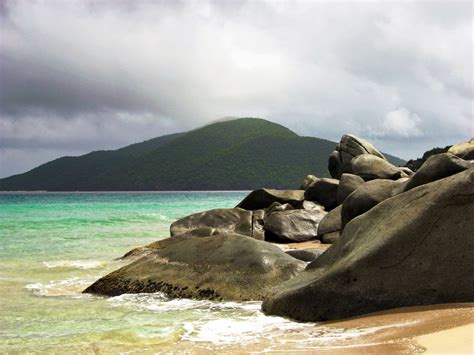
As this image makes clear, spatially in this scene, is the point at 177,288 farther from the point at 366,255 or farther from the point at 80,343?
the point at 366,255

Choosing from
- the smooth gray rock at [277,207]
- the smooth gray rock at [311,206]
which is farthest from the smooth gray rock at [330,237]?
the smooth gray rock at [277,207]

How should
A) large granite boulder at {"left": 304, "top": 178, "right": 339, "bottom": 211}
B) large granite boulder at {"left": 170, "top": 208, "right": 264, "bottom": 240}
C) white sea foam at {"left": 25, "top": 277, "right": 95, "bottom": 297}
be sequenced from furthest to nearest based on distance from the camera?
large granite boulder at {"left": 304, "top": 178, "right": 339, "bottom": 211}, large granite boulder at {"left": 170, "top": 208, "right": 264, "bottom": 240}, white sea foam at {"left": 25, "top": 277, "right": 95, "bottom": 297}

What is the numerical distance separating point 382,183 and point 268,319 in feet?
22.7

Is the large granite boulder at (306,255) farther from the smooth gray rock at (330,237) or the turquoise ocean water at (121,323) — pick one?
the smooth gray rock at (330,237)

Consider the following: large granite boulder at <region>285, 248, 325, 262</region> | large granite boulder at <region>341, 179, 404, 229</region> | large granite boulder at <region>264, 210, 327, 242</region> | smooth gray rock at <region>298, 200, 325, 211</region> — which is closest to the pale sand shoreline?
large granite boulder at <region>285, 248, 325, 262</region>

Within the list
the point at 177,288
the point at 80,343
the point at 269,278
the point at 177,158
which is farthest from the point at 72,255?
the point at 177,158

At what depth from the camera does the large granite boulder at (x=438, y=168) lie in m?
9.44

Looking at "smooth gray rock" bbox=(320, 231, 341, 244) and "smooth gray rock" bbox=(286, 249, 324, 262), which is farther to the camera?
"smooth gray rock" bbox=(320, 231, 341, 244)

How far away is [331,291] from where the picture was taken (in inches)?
260

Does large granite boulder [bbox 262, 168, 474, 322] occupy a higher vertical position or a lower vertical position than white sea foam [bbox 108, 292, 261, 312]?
higher

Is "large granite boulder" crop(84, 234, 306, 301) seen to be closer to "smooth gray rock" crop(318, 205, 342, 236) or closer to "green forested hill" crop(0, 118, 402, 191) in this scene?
"smooth gray rock" crop(318, 205, 342, 236)

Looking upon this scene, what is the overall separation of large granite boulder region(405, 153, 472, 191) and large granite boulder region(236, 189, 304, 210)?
13.2 meters

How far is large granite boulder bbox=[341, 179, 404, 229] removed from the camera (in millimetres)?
12055

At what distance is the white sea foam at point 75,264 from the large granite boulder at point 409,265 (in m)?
7.70
